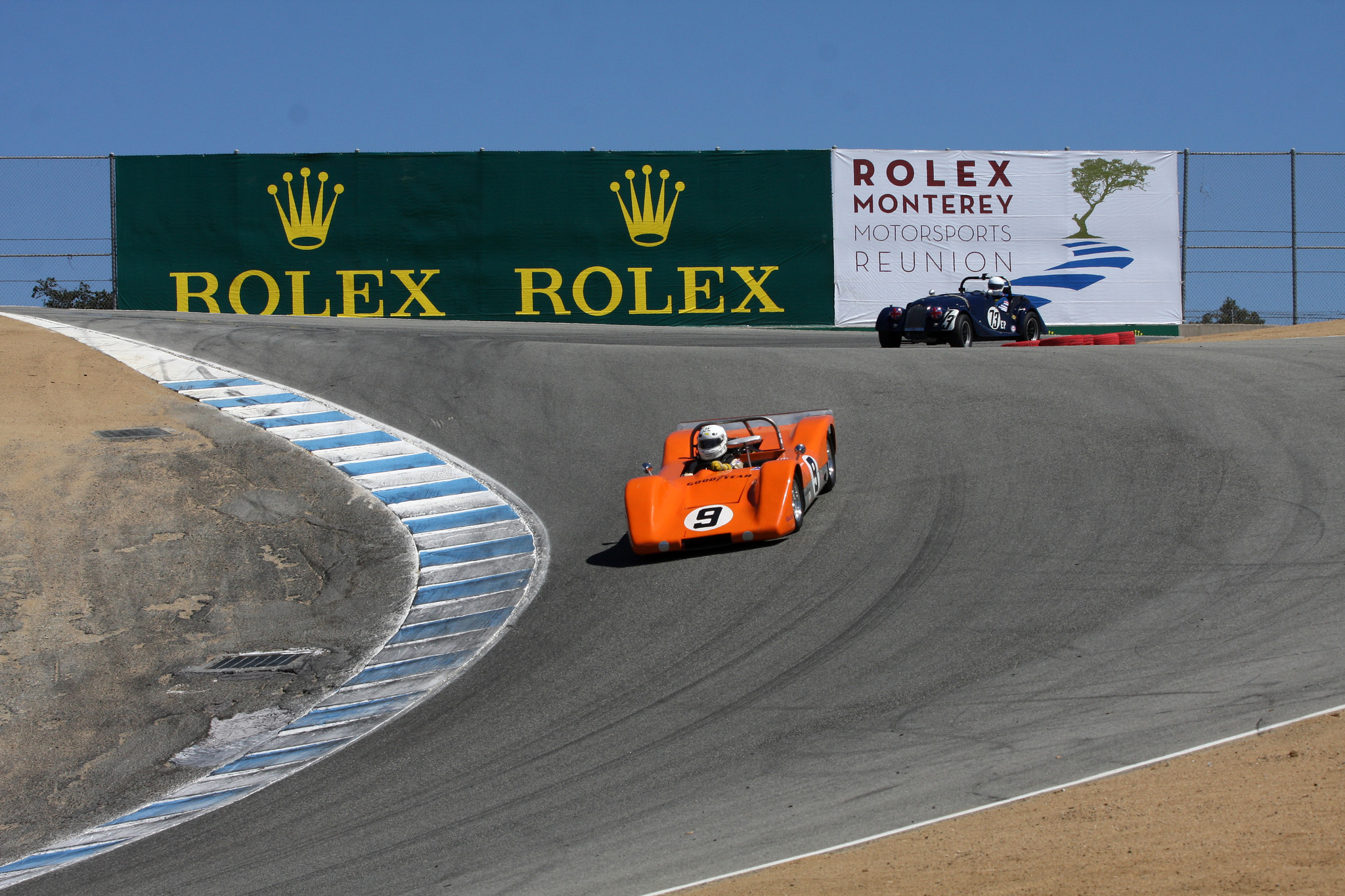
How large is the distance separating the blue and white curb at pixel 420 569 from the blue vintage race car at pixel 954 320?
8121 mm

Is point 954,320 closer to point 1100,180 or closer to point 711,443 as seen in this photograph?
point 711,443

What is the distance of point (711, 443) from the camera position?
10.3 metres

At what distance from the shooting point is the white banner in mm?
24312

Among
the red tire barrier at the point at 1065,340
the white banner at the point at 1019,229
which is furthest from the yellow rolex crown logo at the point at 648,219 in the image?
the red tire barrier at the point at 1065,340

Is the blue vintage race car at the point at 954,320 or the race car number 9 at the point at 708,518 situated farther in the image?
the blue vintage race car at the point at 954,320

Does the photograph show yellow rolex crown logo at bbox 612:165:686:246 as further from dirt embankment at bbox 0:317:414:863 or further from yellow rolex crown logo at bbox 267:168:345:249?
dirt embankment at bbox 0:317:414:863

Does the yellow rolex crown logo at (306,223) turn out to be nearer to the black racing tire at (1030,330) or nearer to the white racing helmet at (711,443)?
the black racing tire at (1030,330)

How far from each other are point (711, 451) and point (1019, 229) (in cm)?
1661

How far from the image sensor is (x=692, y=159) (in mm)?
24328

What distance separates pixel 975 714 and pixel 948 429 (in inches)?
242

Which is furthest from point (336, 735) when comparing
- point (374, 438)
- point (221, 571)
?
point (374, 438)

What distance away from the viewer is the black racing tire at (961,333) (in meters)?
17.8

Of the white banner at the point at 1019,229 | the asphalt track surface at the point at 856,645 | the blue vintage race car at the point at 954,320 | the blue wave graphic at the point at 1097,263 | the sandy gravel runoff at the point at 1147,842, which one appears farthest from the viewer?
the blue wave graphic at the point at 1097,263

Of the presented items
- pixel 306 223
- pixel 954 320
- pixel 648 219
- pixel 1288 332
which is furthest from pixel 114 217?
pixel 1288 332
